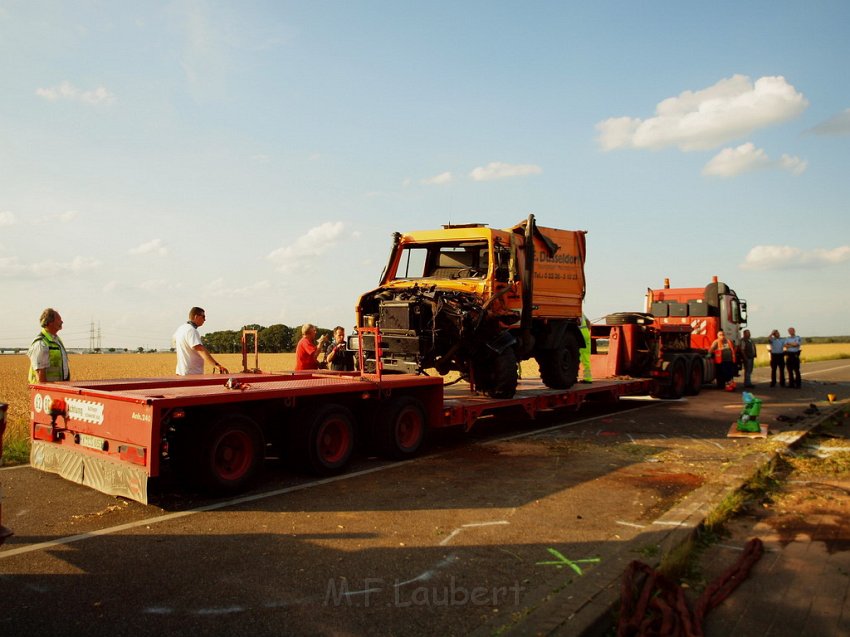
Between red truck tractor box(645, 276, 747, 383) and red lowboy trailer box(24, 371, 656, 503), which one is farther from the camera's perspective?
red truck tractor box(645, 276, 747, 383)

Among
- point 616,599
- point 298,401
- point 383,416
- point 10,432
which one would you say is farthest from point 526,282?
point 10,432

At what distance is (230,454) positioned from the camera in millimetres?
6508

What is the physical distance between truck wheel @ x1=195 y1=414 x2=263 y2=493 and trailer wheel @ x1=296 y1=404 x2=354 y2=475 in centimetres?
56

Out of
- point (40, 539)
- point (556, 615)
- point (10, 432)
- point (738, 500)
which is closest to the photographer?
point (556, 615)

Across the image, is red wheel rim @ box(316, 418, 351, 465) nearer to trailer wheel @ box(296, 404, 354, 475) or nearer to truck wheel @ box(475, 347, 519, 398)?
trailer wheel @ box(296, 404, 354, 475)

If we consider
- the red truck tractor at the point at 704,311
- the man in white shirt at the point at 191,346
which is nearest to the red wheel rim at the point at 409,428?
the man in white shirt at the point at 191,346

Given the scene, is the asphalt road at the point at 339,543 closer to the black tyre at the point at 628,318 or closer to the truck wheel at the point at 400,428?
the truck wheel at the point at 400,428

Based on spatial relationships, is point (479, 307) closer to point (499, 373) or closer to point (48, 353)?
point (499, 373)

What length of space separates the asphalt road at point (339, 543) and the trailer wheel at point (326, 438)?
19 centimetres

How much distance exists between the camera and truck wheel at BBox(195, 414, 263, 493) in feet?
20.2

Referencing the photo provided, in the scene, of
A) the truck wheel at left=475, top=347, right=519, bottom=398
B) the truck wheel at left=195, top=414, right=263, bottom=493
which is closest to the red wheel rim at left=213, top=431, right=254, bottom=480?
the truck wheel at left=195, top=414, right=263, bottom=493

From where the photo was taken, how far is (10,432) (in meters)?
9.78

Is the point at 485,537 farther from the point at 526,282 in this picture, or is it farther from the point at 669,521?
the point at 526,282

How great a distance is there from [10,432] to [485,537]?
792 centimetres
